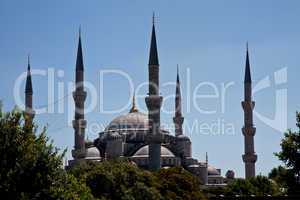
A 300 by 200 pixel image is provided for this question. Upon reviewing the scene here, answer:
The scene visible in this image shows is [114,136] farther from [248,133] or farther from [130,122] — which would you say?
[248,133]

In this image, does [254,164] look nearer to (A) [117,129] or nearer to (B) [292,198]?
(A) [117,129]

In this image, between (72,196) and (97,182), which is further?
(97,182)

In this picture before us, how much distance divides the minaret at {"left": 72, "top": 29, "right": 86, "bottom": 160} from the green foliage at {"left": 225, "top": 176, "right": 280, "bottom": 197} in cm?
1436

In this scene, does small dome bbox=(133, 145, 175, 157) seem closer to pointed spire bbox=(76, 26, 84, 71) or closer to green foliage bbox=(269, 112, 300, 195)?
pointed spire bbox=(76, 26, 84, 71)

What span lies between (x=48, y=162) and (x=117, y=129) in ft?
196

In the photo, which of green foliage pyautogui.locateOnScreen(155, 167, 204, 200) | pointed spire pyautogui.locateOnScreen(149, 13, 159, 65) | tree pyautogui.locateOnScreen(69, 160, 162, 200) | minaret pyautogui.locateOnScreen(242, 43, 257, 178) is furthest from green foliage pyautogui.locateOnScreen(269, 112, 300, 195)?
minaret pyautogui.locateOnScreen(242, 43, 257, 178)

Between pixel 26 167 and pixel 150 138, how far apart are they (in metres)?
36.9

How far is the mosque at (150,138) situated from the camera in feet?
179

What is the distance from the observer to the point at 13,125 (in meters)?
17.2

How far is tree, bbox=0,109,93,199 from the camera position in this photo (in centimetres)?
1638

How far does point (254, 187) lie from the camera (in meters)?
51.8

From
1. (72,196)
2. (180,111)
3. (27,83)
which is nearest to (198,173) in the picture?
(180,111)

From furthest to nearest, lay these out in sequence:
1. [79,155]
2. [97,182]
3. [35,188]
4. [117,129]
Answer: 1. [117,129]
2. [79,155]
3. [97,182]
4. [35,188]

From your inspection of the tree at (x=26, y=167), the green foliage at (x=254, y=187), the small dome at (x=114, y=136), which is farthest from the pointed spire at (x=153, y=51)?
the tree at (x=26, y=167)
